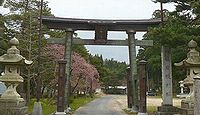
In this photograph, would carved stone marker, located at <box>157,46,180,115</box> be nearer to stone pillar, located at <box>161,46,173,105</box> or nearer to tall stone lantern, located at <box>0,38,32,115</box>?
stone pillar, located at <box>161,46,173,105</box>

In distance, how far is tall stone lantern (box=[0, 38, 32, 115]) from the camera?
17.2m

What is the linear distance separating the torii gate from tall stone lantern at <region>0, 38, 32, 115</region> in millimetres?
9547

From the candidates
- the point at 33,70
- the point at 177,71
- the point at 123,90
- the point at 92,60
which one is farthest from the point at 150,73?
the point at 177,71

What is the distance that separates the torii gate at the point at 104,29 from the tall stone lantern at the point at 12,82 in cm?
955

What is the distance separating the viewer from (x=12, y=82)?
59.7ft

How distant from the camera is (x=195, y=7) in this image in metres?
17.8

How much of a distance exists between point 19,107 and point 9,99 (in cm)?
66

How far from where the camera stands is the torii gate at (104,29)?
1109 inches

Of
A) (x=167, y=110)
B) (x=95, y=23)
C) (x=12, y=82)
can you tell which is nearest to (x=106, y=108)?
(x=95, y=23)

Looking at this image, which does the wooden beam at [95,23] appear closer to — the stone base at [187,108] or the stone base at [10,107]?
the stone base at [187,108]

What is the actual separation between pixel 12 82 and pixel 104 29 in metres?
12.2

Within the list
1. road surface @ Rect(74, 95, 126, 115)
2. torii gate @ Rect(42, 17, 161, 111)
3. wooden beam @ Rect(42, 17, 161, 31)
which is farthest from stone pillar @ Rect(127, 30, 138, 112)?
road surface @ Rect(74, 95, 126, 115)

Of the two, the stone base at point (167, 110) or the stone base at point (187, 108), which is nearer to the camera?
the stone base at point (187, 108)

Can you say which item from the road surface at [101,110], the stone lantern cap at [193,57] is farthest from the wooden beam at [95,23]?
the stone lantern cap at [193,57]
